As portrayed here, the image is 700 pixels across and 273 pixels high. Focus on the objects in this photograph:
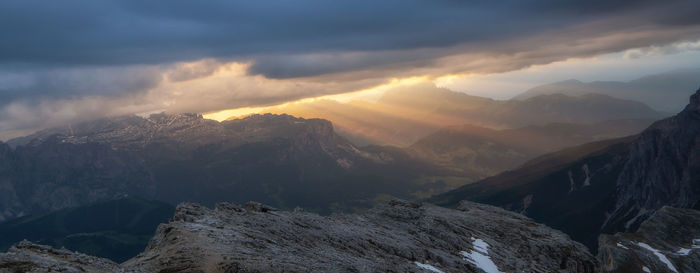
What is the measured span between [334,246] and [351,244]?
4265mm

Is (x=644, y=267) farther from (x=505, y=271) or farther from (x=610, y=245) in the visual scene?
(x=505, y=271)

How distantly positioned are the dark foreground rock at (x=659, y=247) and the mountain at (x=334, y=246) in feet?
79.9

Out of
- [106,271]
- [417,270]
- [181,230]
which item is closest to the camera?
[106,271]

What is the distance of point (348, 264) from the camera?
6272cm

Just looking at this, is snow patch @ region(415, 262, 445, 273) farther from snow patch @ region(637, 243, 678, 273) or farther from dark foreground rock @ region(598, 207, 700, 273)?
snow patch @ region(637, 243, 678, 273)

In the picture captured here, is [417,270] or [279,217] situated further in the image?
[279,217]

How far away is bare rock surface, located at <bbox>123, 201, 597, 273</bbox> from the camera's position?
53.4 metres

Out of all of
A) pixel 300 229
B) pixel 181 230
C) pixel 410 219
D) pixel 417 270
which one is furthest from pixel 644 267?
pixel 181 230

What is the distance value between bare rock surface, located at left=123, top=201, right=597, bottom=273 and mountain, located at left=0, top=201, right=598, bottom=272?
13 centimetres

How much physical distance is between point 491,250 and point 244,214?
49.7 metres

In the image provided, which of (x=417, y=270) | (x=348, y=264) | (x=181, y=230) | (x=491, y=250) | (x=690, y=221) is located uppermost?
(x=181, y=230)

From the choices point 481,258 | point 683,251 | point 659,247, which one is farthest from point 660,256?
point 481,258

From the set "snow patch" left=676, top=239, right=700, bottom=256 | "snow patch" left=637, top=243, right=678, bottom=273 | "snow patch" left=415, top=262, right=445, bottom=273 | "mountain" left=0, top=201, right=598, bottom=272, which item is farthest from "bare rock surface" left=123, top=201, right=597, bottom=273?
"snow patch" left=676, top=239, right=700, bottom=256

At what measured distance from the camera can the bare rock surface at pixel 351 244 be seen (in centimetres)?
5338
